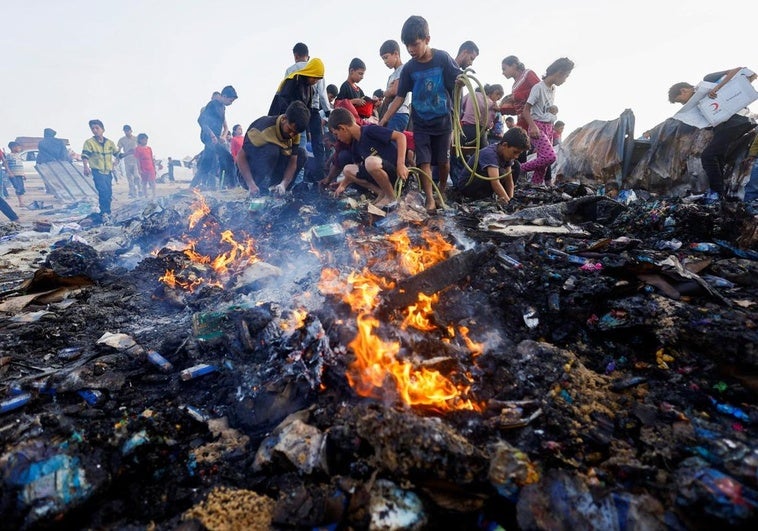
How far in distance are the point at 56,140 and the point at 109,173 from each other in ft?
15.6

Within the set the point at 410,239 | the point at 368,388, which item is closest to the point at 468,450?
the point at 368,388

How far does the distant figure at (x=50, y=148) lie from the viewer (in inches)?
488

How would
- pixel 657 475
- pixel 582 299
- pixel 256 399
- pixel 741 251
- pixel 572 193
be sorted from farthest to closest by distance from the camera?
pixel 572 193 < pixel 741 251 < pixel 582 299 < pixel 256 399 < pixel 657 475

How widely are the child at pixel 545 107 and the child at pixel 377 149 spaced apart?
2618mm

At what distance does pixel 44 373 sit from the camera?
2.87m

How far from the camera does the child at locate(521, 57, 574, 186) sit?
613 cm

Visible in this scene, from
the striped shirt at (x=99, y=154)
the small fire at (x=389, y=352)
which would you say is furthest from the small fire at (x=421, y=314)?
the striped shirt at (x=99, y=154)

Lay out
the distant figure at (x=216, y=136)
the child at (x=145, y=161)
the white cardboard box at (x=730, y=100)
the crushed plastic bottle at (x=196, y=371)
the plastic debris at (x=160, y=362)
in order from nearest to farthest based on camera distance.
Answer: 1. the crushed plastic bottle at (x=196, y=371)
2. the plastic debris at (x=160, y=362)
3. the white cardboard box at (x=730, y=100)
4. the distant figure at (x=216, y=136)
5. the child at (x=145, y=161)

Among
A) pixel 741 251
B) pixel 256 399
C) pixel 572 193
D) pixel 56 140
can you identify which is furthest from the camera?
pixel 56 140

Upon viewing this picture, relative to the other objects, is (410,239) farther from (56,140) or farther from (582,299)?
Answer: (56,140)

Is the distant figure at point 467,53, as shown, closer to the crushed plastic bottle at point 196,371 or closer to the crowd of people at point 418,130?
the crowd of people at point 418,130

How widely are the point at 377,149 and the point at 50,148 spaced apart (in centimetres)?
1377

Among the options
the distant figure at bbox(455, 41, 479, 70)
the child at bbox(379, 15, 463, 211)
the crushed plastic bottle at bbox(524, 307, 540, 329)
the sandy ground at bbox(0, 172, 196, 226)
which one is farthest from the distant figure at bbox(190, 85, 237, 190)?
the crushed plastic bottle at bbox(524, 307, 540, 329)

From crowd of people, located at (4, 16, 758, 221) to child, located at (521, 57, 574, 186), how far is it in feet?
0.06
